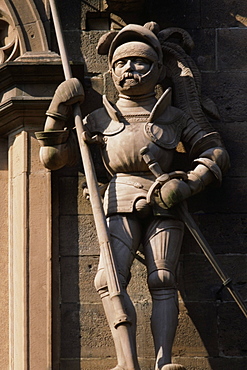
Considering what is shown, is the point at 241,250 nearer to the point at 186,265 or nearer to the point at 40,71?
the point at 186,265

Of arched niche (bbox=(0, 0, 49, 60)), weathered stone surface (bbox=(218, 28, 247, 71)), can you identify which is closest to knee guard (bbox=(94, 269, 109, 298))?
arched niche (bbox=(0, 0, 49, 60))

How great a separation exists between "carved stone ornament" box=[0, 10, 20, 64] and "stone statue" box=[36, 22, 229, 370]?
750mm

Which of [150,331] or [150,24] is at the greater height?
[150,24]

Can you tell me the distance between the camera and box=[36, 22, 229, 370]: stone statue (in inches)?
404

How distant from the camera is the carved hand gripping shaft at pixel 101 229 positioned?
988cm

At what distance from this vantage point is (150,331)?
10.6 metres

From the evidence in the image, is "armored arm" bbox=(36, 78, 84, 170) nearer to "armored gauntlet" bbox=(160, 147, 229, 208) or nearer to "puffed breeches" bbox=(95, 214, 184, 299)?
"puffed breeches" bbox=(95, 214, 184, 299)

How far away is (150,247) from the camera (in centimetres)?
1038

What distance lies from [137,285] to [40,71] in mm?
1773

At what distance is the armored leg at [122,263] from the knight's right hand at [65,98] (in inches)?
33.2

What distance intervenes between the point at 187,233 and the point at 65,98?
1360 mm

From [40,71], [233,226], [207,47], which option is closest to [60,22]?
[40,71]

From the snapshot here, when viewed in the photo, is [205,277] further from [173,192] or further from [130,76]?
[130,76]

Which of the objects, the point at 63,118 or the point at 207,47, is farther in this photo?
the point at 207,47
